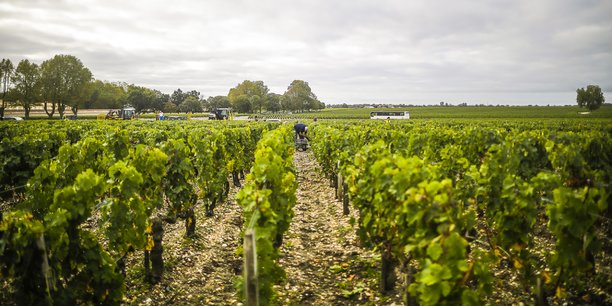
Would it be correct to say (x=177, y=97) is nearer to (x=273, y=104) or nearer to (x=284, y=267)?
(x=273, y=104)

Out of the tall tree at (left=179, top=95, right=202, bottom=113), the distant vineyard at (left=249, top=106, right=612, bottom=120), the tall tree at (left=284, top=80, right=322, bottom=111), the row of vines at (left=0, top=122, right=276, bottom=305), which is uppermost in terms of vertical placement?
the tall tree at (left=284, top=80, right=322, bottom=111)

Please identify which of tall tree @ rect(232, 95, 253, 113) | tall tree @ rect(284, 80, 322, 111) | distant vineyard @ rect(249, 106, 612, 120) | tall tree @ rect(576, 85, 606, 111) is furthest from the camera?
tall tree @ rect(284, 80, 322, 111)

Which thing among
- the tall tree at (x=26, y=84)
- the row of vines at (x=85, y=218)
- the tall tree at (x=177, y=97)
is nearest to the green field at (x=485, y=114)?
the tall tree at (x=26, y=84)

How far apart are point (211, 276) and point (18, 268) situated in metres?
3.37

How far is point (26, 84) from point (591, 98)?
12556 cm

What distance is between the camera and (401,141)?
11.4 meters

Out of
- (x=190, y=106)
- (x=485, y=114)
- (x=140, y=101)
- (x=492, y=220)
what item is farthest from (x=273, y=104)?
(x=492, y=220)

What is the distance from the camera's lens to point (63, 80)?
63.7 meters

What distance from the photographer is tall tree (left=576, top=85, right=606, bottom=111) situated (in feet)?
298

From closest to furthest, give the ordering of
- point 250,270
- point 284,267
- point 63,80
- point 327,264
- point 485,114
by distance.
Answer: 1. point 250,270
2. point 284,267
3. point 327,264
4. point 63,80
5. point 485,114

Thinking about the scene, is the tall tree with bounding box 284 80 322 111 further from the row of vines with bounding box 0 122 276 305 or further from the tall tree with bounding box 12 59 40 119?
the row of vines with bounding box 0 122 276 305

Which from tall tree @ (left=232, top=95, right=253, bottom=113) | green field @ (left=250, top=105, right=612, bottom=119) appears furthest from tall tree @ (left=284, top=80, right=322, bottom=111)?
green field @ (left=250, top=105, right=612, bottom=119)

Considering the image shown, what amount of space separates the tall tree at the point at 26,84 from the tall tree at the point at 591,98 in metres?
123

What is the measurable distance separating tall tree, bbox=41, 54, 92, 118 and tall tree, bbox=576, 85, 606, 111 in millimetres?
117580
